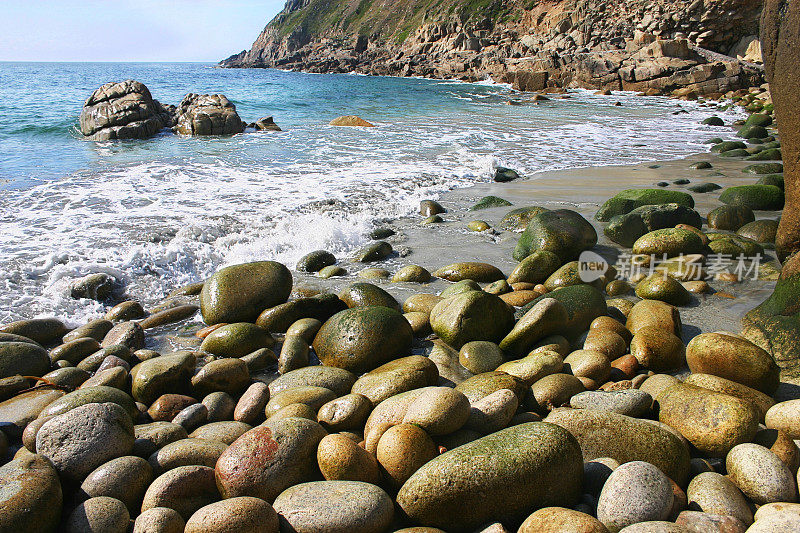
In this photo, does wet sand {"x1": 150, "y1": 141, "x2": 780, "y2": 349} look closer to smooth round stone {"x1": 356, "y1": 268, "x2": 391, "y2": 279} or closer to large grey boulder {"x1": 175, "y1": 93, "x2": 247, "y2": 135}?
smooth round stone {"x1": 356, "y1": 268, "x2": 391, "y2": 279}

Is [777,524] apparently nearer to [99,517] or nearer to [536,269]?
[99,517]

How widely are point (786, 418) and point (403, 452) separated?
2.01 metres

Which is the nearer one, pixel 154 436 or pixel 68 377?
pixel 154 436

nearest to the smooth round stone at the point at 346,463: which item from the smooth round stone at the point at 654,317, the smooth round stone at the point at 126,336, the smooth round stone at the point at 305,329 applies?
the smooth round stone at the point at 305,329

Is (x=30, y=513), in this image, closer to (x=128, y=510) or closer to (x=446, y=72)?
(x=128, y=510)

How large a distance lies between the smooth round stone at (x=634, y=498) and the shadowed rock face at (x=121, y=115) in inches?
708

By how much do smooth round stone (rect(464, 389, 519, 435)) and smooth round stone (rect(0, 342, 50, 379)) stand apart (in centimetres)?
331

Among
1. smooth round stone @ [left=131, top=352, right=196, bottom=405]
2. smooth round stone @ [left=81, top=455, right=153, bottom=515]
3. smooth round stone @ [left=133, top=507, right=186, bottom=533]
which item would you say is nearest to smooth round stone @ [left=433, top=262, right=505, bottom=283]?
smooth round stone @ [left=131, top=352, right=196, bottom=405]

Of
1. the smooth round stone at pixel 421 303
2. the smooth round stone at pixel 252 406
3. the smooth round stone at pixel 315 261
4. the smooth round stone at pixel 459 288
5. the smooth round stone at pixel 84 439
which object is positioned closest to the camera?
the smooth round stone at pixel 84 439

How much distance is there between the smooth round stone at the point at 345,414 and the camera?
2.95 metres

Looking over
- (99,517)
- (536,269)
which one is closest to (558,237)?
(536,269)

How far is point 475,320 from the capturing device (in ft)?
13.0

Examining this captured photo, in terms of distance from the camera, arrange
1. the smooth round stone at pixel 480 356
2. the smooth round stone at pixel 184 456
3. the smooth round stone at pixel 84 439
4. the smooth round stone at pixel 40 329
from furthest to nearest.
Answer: the smooth round stone at pixel 40 329, the smooth round stone at pixel 480 356, the smooth round stone at pixel 184 456, the smooth round stone at pixel 84 439

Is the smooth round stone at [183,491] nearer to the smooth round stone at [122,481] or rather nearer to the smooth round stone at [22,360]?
the smooth round stone at [122,481]
